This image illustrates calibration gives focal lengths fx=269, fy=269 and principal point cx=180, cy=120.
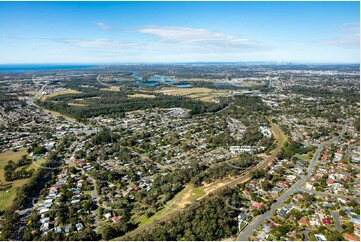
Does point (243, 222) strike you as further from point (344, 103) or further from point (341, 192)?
point (344, 103)

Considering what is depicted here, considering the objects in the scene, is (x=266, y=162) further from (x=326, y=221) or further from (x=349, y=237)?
(x=349, y=237)

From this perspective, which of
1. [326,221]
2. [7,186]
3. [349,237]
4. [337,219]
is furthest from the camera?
[7,186]

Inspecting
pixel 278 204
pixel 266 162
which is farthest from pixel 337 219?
pixel 266 162

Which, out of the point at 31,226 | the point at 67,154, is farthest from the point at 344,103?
the point at 31,226

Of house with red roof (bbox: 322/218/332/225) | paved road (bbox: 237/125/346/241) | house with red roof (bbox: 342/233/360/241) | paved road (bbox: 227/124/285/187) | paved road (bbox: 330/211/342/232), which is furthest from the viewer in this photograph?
paved road (bbox: 227/124/285/187)

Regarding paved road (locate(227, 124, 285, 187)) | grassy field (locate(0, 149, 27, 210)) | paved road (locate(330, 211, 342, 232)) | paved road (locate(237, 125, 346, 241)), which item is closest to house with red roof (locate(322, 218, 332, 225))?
paved road (locate(330, 211, 342, 232))

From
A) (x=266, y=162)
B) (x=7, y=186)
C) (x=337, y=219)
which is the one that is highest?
(x=266, y=162)

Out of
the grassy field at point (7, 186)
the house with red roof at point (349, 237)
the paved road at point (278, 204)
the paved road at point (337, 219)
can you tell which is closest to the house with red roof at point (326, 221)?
the paved road at point (337, 219)

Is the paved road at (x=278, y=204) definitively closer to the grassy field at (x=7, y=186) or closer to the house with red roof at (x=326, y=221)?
the house with red roof at (x=326, y=221)

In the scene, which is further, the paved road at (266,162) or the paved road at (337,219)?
the paved road at (266,162)

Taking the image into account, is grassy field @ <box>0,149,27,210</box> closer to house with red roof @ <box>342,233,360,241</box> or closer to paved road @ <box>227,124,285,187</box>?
paved road @ <box>227,124,285,187</box>

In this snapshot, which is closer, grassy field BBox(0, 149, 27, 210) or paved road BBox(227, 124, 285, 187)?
grassy field BBox(0, 149, 27, 210)
